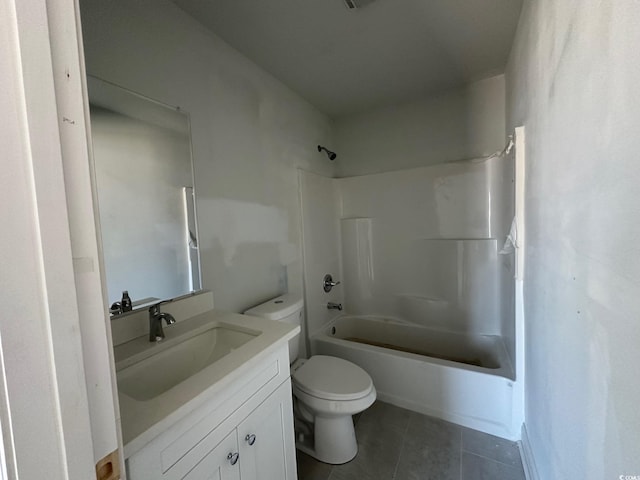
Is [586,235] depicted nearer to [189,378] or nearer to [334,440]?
[189,378]

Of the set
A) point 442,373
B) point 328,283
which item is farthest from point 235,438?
point 328,283

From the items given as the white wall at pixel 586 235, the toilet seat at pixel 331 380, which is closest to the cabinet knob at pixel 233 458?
the toilet seat at pixel 331 380

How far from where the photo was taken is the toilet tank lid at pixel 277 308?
1573mm

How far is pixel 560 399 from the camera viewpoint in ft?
3.03

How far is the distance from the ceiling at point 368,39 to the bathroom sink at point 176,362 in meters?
1.59

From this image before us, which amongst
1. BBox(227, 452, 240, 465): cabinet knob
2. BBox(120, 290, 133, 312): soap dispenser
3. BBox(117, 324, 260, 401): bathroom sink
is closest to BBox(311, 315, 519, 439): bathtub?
BBox(117, 324, 260, 401): bathroom sink

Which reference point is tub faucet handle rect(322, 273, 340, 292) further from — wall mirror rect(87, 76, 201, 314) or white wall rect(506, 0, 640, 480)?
white wall rect(506, 0, 640, 480)

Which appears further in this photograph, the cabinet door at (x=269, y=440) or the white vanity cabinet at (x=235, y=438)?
the cabinet door at (x=269, y=440)

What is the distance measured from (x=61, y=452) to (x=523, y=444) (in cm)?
208

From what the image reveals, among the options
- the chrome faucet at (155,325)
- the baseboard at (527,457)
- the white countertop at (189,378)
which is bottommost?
the baseboard at (527,457)

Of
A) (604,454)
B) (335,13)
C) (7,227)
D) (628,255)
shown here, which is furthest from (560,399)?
(335,13)

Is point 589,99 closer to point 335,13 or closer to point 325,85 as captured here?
point 335,13

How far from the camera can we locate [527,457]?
1.41 meters

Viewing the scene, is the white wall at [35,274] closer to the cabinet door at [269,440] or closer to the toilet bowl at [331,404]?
the cabinet door at [269,440]
